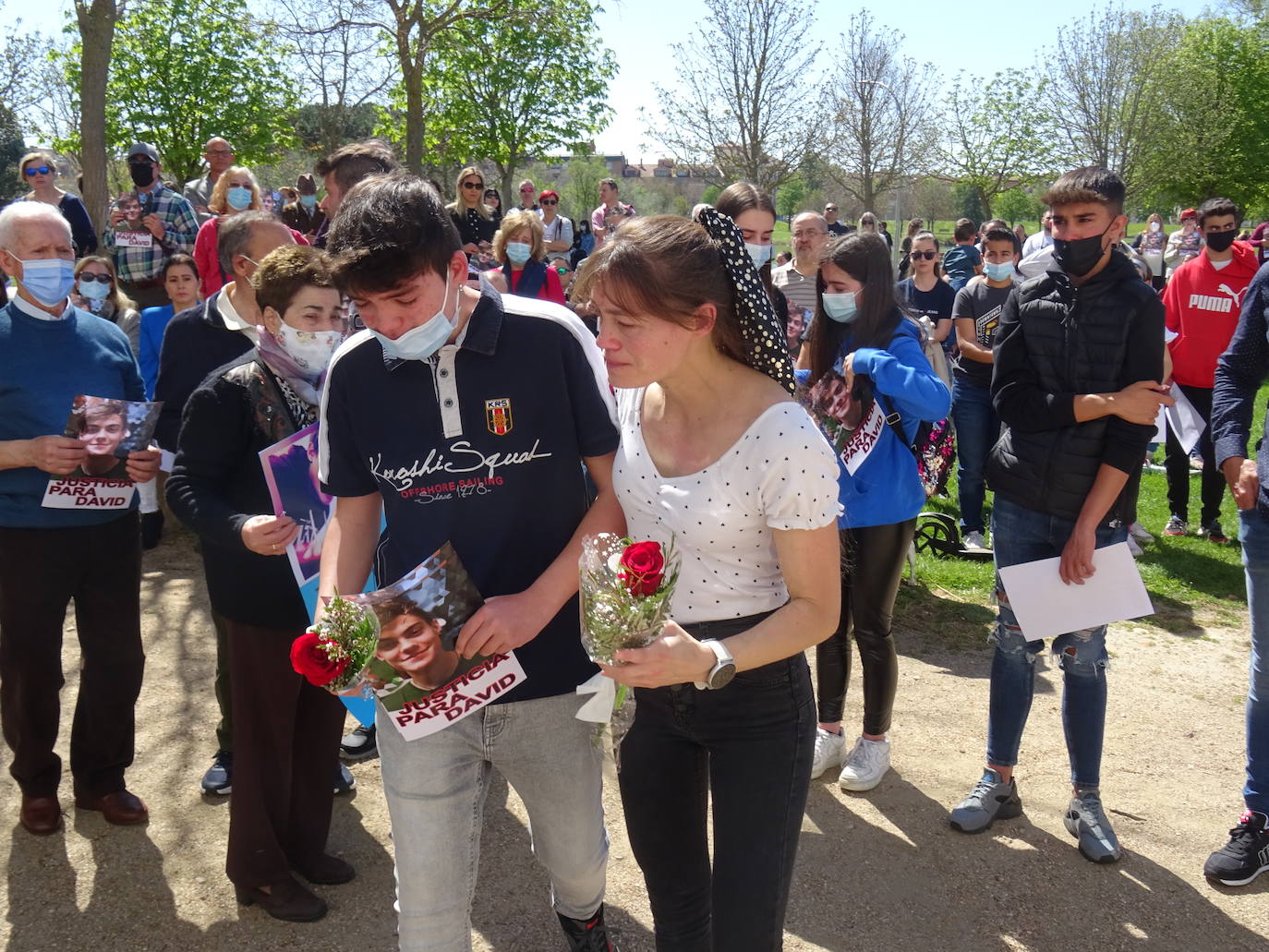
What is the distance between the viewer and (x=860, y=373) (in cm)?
391

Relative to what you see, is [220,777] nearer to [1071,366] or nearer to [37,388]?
[37,388]

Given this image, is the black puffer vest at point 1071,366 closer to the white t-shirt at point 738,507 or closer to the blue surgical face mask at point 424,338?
the white t-shirt at point 738,507

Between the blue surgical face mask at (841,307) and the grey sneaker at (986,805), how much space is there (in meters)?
1.86

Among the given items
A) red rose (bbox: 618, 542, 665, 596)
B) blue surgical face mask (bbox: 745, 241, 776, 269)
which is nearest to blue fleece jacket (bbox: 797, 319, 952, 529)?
blue surgical face mask (bbox: 745, 241, 776, 269)

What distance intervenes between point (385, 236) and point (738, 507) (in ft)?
3.10

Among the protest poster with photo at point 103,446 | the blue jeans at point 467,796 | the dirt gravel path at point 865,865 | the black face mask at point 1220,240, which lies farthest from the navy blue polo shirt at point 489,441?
the black face mask at point 1220,240

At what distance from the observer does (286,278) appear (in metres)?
3.05

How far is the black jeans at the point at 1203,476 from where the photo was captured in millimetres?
7902

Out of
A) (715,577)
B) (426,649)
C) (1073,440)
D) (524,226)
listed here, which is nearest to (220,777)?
(426,649)

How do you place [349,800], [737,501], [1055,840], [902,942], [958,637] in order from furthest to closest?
[958,637], [349,800], [1055,840], [902,942], [737,501]

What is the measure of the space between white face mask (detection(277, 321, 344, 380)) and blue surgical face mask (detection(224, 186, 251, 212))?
191 inches

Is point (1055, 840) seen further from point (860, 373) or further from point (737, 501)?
point (737, 501)

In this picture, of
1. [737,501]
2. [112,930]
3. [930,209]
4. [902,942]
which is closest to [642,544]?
[737,501]

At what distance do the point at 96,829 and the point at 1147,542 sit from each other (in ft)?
23.7
